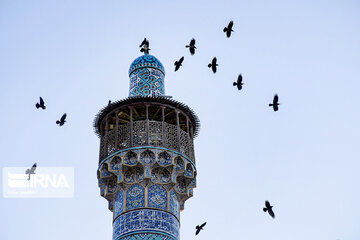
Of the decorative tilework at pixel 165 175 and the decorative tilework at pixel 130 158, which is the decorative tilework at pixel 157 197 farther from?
the decorative tilework at pixel 130 158

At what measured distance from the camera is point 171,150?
593 inches

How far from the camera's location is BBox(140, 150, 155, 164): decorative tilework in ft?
48.6

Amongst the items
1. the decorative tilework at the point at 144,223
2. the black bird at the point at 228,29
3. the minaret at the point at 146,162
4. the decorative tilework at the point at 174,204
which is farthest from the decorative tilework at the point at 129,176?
the black bird at the point at 228,29

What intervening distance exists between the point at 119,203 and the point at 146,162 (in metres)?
1.16

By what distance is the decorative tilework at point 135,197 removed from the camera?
1430 centimetres

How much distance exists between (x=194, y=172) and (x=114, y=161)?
2.04m

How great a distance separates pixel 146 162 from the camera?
14.8 meters

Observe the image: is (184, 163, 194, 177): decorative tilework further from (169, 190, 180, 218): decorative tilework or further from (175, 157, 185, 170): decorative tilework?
(169, 190, 180, 218): decorative tilework

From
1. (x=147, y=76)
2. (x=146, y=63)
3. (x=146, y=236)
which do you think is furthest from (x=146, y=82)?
(x=146, y=236)

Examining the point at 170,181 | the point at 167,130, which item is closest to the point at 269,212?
the point at 170,181

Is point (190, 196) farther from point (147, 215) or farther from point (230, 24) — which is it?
point (230, 24)

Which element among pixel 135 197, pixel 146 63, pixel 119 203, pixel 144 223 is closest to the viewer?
pixel 144 223

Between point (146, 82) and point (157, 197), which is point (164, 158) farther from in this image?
point (146, 82)

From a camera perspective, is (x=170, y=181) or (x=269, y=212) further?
(x=170, y=181)
